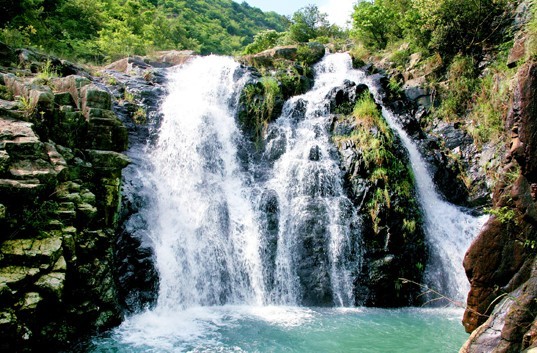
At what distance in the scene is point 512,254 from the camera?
5.07m

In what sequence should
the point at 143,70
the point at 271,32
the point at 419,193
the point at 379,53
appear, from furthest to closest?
the point at 271,32
the point at 379,53
the point at 143,70
the point at 419,193

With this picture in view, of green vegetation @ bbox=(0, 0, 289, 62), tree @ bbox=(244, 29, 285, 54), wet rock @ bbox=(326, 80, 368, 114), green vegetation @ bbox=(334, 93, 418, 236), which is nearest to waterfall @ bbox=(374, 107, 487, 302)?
green vegetation @ bbox=(334, 93, 418, 236)

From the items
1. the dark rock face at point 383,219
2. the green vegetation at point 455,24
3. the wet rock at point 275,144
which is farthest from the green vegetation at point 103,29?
the dark rock face at point 383,219

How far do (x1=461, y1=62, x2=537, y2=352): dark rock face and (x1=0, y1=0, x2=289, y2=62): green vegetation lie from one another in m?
15.5

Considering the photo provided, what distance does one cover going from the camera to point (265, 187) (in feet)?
40.4

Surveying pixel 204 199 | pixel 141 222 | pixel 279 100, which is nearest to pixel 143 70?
pixel 279 100

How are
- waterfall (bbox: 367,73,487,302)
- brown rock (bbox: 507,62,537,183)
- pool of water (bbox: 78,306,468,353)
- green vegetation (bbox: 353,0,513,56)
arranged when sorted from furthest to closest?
green vegetation (bbox: 353,0,513,56) < waterfall (bbox: 367,73,487,302) < pool of water (bbox: 78,306,468,353) < brown rock (bbox: 507,62,537,183)

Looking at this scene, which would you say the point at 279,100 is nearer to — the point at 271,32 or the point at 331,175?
the point at 331,175

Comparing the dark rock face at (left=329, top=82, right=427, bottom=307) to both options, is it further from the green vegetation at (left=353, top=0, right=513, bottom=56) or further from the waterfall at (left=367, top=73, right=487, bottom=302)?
the green vegetation at (left=353, top=0, right=513, bottom=56)

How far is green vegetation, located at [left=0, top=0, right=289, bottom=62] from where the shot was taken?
1513cm

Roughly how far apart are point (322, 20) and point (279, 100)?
14527 millimetres

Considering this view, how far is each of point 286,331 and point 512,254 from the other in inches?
190

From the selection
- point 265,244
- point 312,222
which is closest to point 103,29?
point 265,244

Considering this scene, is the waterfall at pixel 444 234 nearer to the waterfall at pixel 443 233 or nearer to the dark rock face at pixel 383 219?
the waterfall at pixel 443 233
